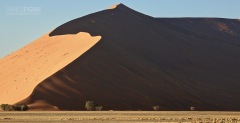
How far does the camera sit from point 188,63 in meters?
92.1

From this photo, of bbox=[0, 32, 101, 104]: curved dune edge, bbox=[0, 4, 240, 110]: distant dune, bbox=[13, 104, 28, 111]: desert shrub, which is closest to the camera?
bbox=[13, 104, 28, 111]: desert shrub

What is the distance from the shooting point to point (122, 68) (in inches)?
2788

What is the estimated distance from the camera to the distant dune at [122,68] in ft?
206

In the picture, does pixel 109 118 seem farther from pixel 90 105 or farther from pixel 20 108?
pixel 20 108

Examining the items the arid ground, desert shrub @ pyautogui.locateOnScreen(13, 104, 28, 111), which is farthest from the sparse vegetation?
the arid ground

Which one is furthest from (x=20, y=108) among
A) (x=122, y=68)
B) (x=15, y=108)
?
(x=122, y=68)

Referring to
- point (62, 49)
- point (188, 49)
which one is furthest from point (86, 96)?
point (188, 49)

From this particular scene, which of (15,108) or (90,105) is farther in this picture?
(90,105)

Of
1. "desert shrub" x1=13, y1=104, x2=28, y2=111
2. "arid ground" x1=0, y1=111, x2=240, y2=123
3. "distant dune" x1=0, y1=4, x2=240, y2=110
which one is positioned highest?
"distant dune" x1=0, y1=4, x2=240, y2=110

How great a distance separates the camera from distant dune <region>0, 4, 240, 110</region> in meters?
62.7

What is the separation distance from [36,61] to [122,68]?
44.6 ft

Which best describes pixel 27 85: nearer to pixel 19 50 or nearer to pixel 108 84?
pixel 108 84

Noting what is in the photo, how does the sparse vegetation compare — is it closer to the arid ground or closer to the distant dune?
the distant dune

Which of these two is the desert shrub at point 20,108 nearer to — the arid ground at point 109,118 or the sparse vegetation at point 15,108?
the sparse vegetation at point 15,108
